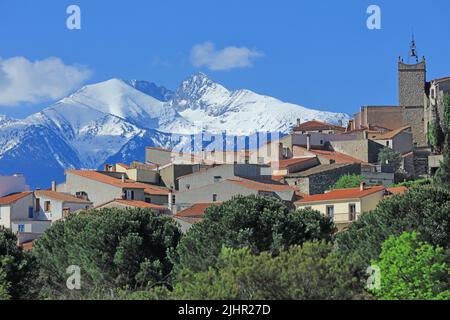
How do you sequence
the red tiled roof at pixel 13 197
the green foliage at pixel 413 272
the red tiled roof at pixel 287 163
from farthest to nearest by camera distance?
the red tiled roof at pixel 287 163 < the red tiled roof at pixel 13 197 < the green foliage at pixel 413 272

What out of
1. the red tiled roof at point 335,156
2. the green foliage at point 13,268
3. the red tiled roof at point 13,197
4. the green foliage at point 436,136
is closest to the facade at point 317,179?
the red tiled roof at point 335,156

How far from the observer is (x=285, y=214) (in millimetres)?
72500

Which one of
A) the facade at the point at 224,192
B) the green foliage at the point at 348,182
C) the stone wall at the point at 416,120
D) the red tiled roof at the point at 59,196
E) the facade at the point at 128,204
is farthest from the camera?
the stone wall at the point at 416,120

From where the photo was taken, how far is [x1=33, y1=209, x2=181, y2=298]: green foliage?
6975 centimetres

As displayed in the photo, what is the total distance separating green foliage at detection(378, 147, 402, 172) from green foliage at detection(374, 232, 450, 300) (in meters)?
62.7

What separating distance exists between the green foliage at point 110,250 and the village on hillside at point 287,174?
13.9 m

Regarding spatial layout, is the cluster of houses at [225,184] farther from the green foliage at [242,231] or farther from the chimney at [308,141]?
the green foliage at [242,231]

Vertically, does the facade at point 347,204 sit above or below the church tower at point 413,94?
below

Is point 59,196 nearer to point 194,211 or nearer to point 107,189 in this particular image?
point 107,189

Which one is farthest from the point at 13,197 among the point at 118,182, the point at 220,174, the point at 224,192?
the point at 224,192

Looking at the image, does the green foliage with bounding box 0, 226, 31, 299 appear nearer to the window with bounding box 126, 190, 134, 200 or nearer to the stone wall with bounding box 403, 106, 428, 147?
the window with bounding box 126, 190, 134, 200

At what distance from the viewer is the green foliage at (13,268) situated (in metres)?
63.0

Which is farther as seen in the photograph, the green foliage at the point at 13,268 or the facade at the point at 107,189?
the facade at the point at 107,189
